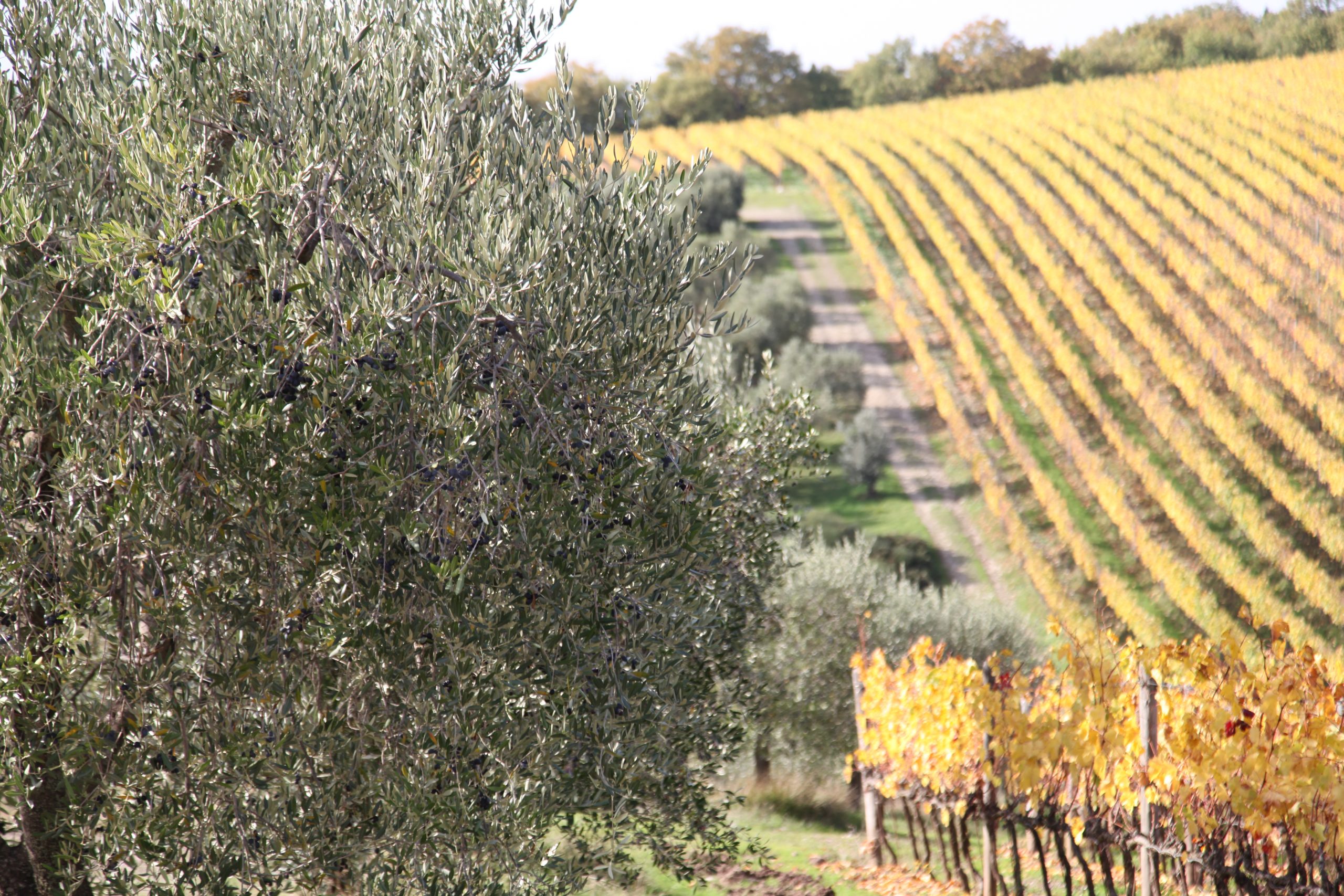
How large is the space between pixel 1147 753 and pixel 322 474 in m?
5.55

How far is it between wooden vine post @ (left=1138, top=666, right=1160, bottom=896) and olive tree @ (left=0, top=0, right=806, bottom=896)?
3.56 m

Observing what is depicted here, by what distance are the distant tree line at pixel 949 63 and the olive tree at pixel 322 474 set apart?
16.7 meters

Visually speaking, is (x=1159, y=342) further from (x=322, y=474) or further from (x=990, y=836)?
(x=322, y=474)

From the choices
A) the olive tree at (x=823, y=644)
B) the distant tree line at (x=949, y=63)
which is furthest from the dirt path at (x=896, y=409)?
the distant tree line at (x=949, y=63)

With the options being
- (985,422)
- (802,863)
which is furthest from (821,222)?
(802,863)

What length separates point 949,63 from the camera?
43.9m

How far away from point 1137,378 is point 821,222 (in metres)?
20.3

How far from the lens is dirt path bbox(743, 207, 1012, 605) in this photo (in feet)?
70.1

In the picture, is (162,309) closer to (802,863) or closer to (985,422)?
(802,863)

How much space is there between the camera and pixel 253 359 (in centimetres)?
373

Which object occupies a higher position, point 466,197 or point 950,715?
point 466,197

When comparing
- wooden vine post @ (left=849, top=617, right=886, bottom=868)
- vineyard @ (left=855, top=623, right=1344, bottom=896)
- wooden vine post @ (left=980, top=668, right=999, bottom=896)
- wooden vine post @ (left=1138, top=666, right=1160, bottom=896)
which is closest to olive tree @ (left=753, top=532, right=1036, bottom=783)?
wooden vine post @ (left=849, top=617, right=886, bottom=868)

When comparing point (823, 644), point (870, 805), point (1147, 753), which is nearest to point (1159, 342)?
point (823, 644)

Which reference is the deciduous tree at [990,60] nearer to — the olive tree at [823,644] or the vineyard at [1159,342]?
the vineyard at [1159,342]
